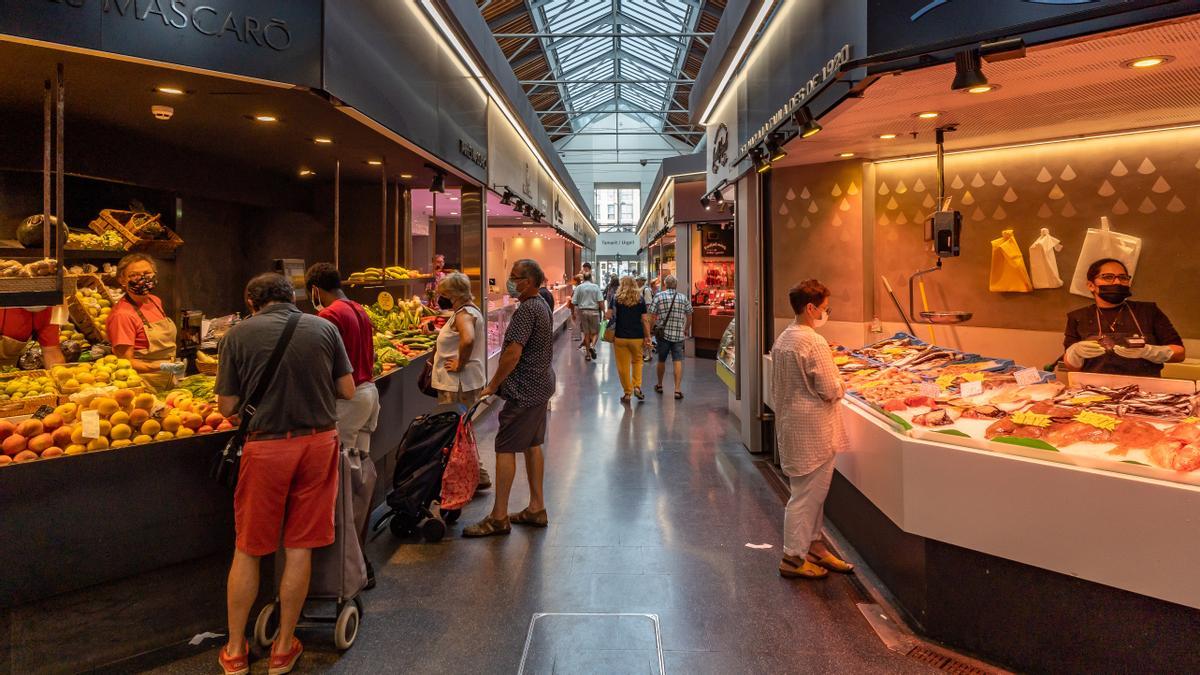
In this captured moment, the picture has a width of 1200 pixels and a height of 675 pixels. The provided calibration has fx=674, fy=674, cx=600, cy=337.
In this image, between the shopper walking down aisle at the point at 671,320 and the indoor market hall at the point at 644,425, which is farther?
the shopper walking down aisle at the point at 671,320

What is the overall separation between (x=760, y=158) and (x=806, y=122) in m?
1.27

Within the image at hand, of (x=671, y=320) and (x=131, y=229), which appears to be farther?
(x=671, y=320)

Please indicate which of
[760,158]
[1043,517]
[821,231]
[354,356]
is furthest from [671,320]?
[1043,517]

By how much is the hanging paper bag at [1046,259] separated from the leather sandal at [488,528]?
4.58m

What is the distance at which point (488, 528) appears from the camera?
4.39m

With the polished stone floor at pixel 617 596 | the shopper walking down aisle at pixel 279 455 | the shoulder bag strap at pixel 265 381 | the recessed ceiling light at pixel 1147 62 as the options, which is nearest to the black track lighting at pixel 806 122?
the recessed ceiling light at pixel 1147 62

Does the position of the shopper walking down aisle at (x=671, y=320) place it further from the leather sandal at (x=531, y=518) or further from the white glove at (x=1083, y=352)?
the white glove at (x=1083, y=352)

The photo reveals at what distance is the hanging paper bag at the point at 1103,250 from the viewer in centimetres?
501

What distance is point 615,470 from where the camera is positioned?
590 centimetres

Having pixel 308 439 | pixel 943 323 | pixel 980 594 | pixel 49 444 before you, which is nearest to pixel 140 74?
pixel 49 444

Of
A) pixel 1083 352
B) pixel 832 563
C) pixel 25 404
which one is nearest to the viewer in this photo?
pixel 25 404

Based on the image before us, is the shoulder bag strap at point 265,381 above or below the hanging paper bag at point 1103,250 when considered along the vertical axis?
below

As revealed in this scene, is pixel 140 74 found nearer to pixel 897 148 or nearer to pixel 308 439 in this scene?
pixel 308 439

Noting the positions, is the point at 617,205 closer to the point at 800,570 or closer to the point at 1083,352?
the point at 1083,352
